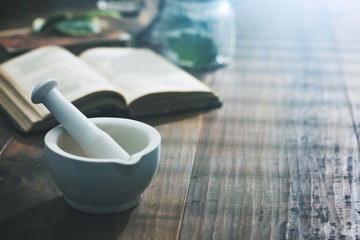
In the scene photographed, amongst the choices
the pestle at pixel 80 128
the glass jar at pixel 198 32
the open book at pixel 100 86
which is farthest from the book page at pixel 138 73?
the pestle at pixel 80 128

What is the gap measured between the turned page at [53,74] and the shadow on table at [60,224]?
29 cm

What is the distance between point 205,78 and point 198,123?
11.8 inches

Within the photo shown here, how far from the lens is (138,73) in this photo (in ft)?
4.04

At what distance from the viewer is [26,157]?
0.96 m

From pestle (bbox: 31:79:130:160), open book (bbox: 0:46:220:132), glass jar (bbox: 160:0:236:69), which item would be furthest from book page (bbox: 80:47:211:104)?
pestle (bbox: 31:79:130:160)

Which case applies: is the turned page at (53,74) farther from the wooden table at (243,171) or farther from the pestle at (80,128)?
the pestle at (80,128)

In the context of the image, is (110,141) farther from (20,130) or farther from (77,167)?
(20,130)

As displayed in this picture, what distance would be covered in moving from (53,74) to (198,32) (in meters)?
0.43

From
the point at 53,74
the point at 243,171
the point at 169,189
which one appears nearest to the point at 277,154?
the point at 243,171

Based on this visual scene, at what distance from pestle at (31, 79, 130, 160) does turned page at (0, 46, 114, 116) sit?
0.78 ft

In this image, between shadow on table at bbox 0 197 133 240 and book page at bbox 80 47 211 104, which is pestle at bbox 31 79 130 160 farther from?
book page at bbox 80 47 211 104

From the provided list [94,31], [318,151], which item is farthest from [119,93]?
[94,31]

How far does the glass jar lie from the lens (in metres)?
1.43

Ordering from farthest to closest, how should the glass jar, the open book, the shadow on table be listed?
the glass jar < the open book < the shadow on table
